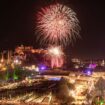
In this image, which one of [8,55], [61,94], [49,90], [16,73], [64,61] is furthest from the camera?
[64,61]

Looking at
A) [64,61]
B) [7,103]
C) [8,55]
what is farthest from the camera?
[64,61]

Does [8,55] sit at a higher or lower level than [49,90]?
higher

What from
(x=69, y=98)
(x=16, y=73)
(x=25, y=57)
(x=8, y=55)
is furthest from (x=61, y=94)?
(x=25, y=57)

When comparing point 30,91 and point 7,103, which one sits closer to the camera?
point 7,103

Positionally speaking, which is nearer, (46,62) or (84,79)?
(84,79)

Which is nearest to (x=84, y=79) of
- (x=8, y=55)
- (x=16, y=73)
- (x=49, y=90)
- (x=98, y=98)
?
(x=49, y=90)

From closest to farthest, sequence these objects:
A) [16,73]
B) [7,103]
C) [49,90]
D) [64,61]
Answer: [7,103]
[49,90]
[16,73]
[64,61]

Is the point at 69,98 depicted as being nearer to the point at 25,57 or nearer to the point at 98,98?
the point at 98,98

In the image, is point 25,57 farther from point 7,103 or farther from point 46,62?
point 7,103

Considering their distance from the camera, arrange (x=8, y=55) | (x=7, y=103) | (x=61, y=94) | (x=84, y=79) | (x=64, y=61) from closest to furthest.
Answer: (x=7, y=103) → (x=61, y=94) → (x=84, y=79) → (x=8, y=55) → (x=64, y=61)
